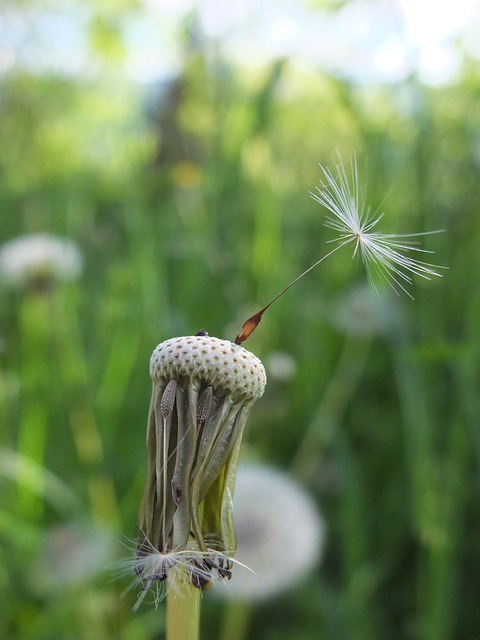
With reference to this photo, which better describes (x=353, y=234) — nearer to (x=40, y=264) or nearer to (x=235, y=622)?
(x=235, y=622)

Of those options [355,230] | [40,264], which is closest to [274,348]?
[40,264]

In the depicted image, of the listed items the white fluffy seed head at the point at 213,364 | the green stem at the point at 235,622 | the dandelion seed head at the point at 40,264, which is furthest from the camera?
the dandelion seed head at the point at 40,264

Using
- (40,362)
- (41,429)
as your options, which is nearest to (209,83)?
(40,362)

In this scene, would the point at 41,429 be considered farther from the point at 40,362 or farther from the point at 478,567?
the point at 478,567

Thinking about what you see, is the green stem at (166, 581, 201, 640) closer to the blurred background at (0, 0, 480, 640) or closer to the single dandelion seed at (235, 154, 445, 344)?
the single dandelion seed at (235, 154, 445, 344)

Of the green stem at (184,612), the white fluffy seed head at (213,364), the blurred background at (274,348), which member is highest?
the blurred background at (274,348)

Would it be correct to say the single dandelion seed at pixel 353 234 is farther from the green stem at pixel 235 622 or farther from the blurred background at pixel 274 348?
the green stem at pixel 235 622

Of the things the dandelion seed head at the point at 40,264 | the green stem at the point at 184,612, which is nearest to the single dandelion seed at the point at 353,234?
the green stem at the point at 184,612
